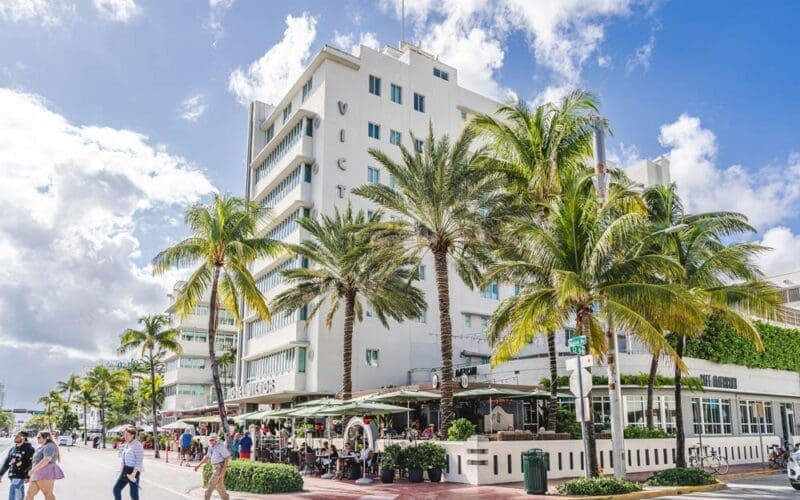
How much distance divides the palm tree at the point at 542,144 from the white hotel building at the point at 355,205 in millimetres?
12674

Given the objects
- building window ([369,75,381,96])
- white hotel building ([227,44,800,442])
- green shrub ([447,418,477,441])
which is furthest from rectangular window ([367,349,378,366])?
green shrub ([447,418,477,441])

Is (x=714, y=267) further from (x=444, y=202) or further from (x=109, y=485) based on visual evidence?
(x=109, y=485)

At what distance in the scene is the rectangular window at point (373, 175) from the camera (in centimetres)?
4472

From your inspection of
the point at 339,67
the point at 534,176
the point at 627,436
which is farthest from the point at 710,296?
the point at 339,67

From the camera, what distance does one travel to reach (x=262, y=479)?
18719 mm

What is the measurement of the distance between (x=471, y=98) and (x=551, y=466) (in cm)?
3403

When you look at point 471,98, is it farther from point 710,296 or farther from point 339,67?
point 710,296

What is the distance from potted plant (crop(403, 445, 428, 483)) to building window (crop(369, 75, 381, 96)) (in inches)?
1153

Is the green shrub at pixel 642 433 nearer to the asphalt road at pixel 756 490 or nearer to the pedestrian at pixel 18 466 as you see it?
the asphalt road at pixel 756 490

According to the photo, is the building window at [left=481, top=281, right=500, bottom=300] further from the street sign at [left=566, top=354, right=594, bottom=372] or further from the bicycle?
the street sign at [left=566, top=354, right=594, bottom=372]

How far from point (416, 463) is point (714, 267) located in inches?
519

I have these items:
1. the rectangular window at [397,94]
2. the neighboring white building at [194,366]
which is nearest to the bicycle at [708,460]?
the rectangular window at [397,94]

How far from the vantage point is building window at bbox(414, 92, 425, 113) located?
157 ft

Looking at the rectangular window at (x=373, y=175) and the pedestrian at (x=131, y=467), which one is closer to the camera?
the pedestrian at (x=131, y=467)
